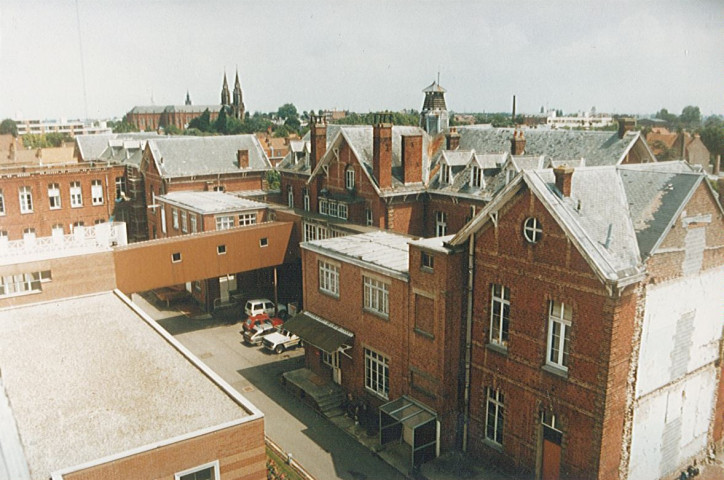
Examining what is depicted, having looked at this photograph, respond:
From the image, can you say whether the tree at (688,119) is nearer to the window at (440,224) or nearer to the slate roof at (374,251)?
the window at (440,224)

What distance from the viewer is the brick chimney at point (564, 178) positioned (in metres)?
17.5

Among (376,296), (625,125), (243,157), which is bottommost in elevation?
(376,296)

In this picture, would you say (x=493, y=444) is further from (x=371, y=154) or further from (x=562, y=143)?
(x=371, y=154)

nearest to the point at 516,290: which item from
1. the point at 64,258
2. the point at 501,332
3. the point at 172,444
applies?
the point at 501,332

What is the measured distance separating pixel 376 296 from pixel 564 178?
9.61m

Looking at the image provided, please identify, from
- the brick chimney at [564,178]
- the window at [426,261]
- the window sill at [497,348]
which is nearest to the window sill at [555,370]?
the window sill at [497,348]

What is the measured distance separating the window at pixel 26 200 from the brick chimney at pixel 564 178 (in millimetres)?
46489

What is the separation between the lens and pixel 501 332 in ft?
64.8

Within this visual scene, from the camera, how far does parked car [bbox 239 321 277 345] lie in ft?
107

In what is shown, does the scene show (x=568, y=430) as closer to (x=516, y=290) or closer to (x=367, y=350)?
(x=516, y=290)

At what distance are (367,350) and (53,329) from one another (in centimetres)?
1261

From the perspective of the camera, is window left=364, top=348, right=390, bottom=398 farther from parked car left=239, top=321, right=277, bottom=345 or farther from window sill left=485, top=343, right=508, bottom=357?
parked car left=239, top=321, right=277, bottom=345

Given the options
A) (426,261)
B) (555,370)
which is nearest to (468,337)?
(426,261)

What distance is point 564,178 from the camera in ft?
57.8
